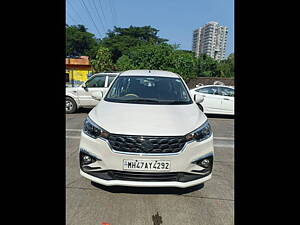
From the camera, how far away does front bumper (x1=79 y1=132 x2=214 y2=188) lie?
6.97 feet

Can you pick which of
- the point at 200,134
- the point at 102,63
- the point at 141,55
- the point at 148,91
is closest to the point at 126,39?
the point at 102,63

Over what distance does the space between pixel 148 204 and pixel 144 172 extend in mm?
476

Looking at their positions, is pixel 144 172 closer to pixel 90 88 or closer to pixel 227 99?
pixel 90 88

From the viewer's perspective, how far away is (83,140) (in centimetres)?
237

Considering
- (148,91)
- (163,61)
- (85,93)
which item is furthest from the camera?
(163,61)

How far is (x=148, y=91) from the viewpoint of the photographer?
3324mm

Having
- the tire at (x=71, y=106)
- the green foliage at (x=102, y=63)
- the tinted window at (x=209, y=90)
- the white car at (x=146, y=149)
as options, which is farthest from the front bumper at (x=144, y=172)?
the green foliage at (x=102, y=63)

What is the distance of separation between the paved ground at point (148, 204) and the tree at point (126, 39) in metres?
48.3

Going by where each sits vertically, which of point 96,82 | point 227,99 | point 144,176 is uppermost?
point 96,82

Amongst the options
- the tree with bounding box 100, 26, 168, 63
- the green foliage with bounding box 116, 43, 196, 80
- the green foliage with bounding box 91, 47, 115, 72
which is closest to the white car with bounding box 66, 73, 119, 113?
the green foliage with bounding box 116, 43, 196, 80
